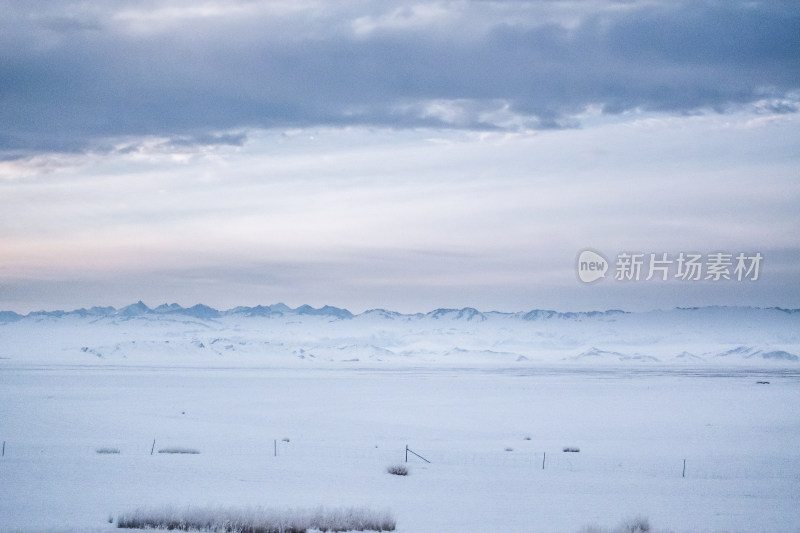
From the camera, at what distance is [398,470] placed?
19.5m

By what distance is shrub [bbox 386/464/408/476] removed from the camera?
19.4 meters

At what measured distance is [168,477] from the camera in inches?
705

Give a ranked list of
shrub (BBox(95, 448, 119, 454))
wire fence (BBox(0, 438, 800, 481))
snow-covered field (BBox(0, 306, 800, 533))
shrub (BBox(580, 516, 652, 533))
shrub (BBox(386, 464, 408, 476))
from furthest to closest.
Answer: shrub (BBox(95, 448, 119, 454)) < wire fence (BBox(0, 438, 800, 481)) < shrub (BBox(386, 464, 408, 476)) < snow-covered field (BBox(0, 306, 800, 533)) < shrub (BBox(580, 516, 652, 533))

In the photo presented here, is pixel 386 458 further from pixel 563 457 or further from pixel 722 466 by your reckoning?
pixel 722 466

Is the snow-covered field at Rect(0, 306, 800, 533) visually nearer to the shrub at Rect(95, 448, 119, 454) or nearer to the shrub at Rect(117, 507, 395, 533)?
the shrub at Rect(95, 448, 119, 454)

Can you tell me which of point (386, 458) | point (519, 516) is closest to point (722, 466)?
point (386, 458)

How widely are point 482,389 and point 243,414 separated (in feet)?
85.4

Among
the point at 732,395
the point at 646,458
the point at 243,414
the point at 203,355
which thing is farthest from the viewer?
the point at 203,355

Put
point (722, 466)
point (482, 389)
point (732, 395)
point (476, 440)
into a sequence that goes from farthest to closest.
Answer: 1. point (482, 389)
2. point (732, 395)
3. point (476, 440)
4. point (722, 466)

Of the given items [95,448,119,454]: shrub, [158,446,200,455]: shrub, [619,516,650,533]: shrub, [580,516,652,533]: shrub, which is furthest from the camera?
[158,446,200,455]: shrub

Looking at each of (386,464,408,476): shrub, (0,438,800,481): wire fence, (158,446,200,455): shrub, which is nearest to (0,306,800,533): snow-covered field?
(0,438,800,481): wire fence

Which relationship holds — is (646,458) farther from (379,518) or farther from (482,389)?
(482,389)

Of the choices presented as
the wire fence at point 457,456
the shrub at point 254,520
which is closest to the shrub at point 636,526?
the shrub at point 254,520

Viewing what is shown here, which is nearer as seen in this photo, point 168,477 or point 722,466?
point 168,477
